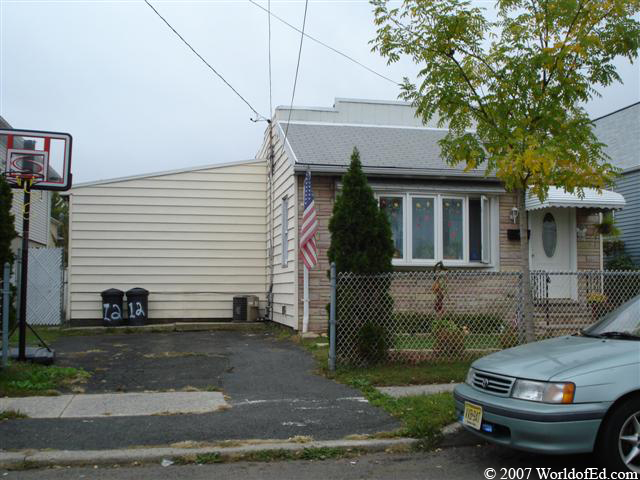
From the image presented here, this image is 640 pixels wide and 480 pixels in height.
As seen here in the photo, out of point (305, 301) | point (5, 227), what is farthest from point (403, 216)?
point (5, 227)

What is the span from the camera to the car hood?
4.66 metres

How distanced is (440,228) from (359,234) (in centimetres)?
481

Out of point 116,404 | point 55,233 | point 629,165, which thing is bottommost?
point 116,404

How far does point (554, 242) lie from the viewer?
46.4ft

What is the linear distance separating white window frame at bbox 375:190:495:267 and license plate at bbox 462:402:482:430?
7594 millimetres

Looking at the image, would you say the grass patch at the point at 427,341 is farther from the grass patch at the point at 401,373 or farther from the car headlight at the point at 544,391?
the car headlight at the point at 544,391

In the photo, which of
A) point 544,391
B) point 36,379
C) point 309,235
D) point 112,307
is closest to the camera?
point 544,391

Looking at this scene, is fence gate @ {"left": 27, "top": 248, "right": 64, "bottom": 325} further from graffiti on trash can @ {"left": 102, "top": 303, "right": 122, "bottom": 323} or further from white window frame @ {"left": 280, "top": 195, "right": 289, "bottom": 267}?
white window frame @ {"left": 280, "top": 195, "right": 289, "bottom": 267}

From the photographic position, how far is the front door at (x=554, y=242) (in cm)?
1394

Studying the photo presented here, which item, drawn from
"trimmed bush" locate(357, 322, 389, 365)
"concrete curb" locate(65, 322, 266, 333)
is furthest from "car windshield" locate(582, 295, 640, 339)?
"concrete curb" locate(65, 322, 266, 333)

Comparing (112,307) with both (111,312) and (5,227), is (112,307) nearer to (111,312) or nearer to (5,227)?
(111,312)

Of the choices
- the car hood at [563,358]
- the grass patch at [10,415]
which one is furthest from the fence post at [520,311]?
the grass patch at [10,415]

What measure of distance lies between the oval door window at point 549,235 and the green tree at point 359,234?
21.2ft

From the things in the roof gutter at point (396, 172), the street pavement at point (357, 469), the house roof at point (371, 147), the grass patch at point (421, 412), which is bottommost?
the street pavement at point (357, 469)
